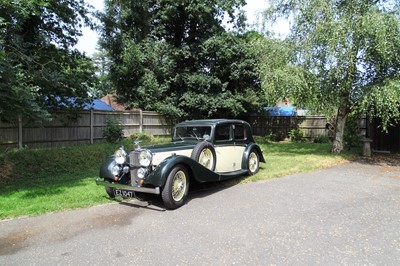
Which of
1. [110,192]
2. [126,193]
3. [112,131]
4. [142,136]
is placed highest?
[112,131]

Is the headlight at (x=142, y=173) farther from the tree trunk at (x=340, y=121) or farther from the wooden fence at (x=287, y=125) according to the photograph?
the wooden fence at (x=287, y=125)

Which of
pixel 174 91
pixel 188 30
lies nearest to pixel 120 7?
pixel 188 30

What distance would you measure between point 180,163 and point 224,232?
163cm

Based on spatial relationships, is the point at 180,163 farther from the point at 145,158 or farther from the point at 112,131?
the point at 112,131

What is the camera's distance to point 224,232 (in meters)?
4.11

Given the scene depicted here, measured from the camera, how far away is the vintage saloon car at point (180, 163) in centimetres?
506

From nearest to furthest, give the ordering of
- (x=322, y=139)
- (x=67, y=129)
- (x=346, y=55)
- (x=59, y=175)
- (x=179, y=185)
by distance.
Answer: (x=179, y=185) → (x=59, y=175) → (x=346, y=55) → (x=67, y=129) → (x=322, y=139)

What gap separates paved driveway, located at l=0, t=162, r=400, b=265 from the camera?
3375 mm

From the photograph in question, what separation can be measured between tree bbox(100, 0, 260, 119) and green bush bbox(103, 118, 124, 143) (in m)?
4.27

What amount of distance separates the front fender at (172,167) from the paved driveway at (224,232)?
48cm

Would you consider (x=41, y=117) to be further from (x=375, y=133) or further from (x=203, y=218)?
(x=375, y=133)

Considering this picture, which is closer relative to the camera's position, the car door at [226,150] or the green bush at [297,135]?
the car door at [226,150]

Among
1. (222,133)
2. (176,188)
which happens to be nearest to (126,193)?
(176,188)

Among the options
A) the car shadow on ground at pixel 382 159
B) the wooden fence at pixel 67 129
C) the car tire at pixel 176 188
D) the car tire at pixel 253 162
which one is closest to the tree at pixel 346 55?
the car shadow on ground at pixel 382 159
